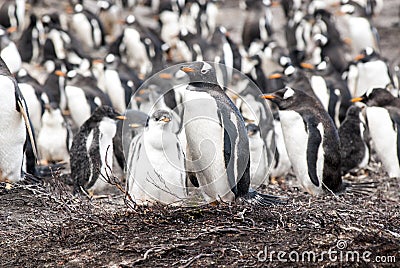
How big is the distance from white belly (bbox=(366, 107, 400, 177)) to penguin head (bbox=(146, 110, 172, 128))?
3.38m

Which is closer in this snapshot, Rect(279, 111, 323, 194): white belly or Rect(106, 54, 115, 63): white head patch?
Rect(279, 111, 323, 194): white belly

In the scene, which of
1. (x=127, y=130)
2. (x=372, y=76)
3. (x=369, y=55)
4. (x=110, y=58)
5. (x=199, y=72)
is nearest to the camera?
(x=199, y=72)

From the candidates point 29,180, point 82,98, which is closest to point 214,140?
point 29,180

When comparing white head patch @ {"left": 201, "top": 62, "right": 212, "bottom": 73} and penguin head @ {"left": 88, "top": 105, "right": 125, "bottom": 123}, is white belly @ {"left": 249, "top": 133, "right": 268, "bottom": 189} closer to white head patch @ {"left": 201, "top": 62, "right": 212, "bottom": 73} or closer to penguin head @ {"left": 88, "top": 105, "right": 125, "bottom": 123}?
penguin head @ {"left": 88, "top": 105, "right": 125, "bottom": 123}

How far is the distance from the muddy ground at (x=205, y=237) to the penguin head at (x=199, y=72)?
1.19 metres

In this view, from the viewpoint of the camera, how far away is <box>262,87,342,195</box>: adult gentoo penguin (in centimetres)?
837

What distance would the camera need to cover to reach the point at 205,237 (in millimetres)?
5758

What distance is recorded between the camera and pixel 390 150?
938cm

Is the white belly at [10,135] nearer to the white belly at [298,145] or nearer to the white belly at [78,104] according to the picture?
the white belly at [298,145]

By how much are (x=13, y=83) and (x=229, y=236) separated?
9.98 ft

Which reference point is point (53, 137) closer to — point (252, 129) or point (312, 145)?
point (252, 129)

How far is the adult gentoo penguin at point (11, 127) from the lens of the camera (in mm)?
7527

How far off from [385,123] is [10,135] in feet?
14.5

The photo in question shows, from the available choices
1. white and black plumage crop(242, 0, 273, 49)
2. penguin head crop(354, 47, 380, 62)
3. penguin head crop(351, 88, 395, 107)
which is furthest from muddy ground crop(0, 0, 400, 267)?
white and black plumage crop(242, 0, 273, 49)
